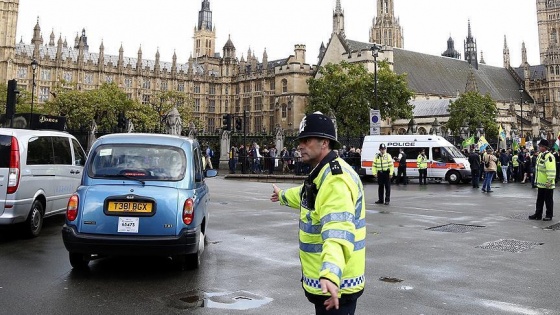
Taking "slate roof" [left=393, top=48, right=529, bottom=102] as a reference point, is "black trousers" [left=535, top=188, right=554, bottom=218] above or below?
below

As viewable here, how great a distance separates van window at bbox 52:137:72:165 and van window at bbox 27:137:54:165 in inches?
7.4

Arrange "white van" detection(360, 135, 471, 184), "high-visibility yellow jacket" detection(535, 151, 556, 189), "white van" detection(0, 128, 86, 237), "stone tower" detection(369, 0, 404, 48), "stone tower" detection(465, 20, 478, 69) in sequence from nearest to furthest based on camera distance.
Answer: "white van" detection(0, 128, 86, 237), "high-visibility yellow jacket" detection(535, 151, 556, 189), "white van" detection(360, 135, 471, 184), "stone tower" detection(465, 20, 478, 69), "stone tower" detection(369, 0, 404, 48)

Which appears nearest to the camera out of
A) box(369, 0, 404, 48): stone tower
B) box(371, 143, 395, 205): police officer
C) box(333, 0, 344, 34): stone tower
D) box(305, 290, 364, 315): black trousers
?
box(305, 290, 364, 315): black trousers

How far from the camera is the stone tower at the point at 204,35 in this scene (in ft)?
414

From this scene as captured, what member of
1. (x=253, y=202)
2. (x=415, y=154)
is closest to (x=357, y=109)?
(x=415, y=154)

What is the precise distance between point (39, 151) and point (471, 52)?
310ft

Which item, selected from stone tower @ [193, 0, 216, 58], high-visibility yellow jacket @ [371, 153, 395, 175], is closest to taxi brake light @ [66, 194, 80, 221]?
high-visibility yellow jacket @ [371, 153, 395, 175]

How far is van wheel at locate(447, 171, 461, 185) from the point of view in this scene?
2348cm

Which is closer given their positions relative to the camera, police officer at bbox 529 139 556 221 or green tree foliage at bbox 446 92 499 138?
police officer at bbox 529 139 556 221

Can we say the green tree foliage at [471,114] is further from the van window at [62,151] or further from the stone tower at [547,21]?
the stone tower at [547,21]

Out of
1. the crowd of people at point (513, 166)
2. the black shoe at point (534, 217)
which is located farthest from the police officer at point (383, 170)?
the crowd of people at point (513, 166)

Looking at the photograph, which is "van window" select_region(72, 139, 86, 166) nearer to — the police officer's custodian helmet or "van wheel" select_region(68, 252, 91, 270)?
"van wheel" select_region(68, 252, 91, 270)

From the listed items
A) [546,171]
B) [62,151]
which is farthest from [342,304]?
[546,171]

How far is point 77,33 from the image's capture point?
108m
